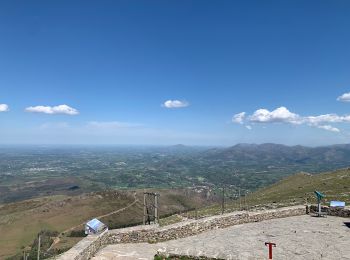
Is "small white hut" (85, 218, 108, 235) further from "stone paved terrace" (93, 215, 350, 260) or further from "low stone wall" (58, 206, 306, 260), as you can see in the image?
"stone paved terrace" (93, 215, 350, 260)

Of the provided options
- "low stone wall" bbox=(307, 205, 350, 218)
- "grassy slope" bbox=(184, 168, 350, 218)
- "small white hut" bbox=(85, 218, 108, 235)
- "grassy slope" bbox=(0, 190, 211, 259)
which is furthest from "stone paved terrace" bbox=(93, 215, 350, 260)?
"grassy slope" bbox=(0, 190, 211, 259)

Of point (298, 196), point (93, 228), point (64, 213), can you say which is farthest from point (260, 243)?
point (64, 213)

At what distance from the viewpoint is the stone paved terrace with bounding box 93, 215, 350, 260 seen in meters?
17.5

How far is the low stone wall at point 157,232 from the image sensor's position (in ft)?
54.7

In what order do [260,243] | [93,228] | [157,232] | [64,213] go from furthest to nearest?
[64,213]
[157,232]
[260,243]
[93,228]

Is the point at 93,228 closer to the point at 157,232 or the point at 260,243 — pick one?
the point at 157,232

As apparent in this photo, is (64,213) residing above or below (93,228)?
below

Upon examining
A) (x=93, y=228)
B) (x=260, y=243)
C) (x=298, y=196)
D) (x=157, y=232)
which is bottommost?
(x=298, y=196)

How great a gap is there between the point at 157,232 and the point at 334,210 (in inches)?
592

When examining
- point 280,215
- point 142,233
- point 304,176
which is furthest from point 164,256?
point 304,176

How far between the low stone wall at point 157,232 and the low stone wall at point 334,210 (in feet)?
9.79

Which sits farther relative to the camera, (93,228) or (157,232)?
(157,232)

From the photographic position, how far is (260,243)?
1952 cm

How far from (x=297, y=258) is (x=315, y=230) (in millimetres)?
6256
